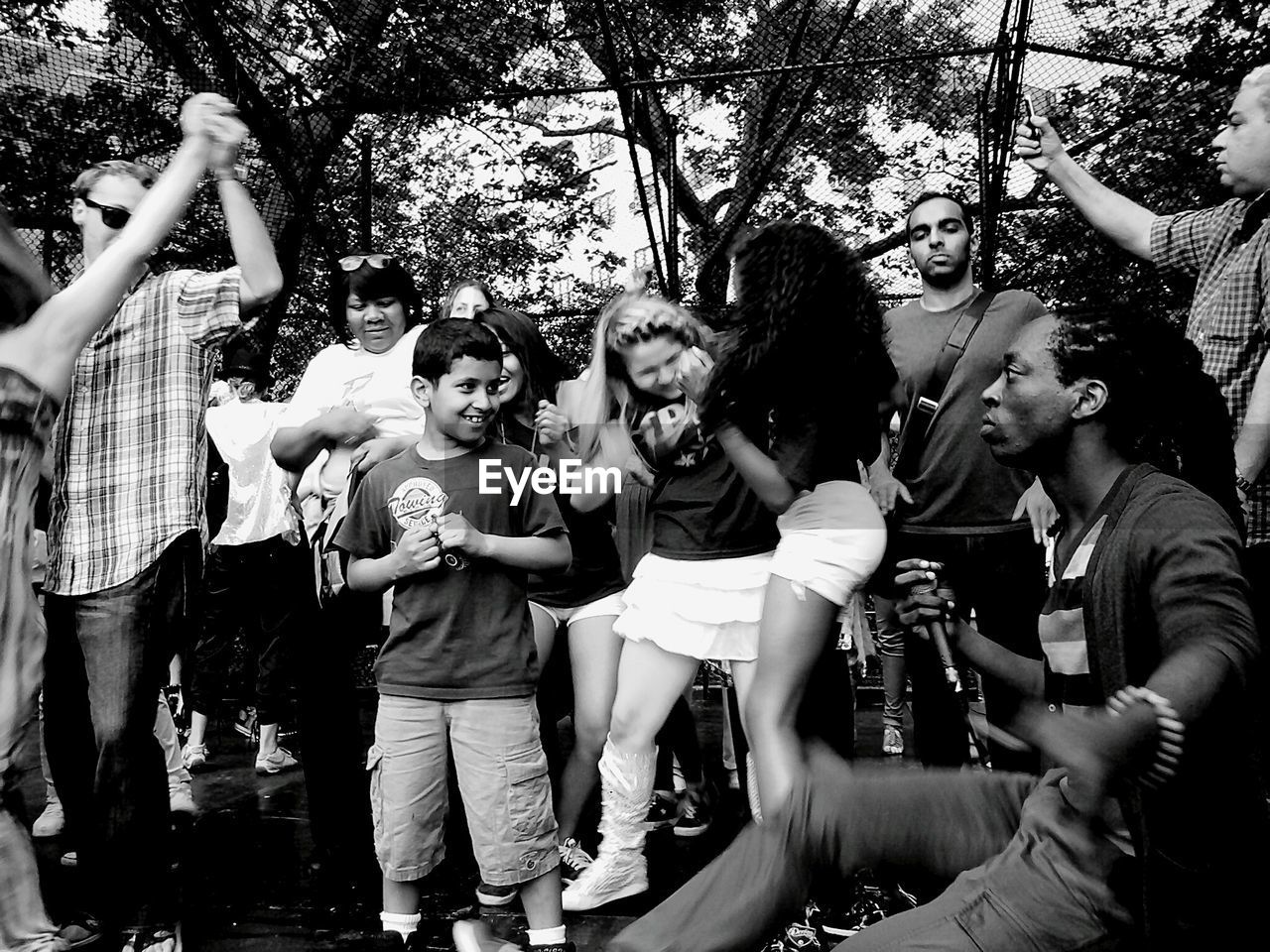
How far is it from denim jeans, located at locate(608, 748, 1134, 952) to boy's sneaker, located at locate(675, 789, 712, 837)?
2.27 meters

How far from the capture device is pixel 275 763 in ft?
16.5

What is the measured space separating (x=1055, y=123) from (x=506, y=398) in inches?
166

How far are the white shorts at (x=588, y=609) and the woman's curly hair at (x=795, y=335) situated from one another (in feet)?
2.88

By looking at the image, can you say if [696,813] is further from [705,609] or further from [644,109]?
[644,109]

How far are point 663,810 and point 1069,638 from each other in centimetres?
273

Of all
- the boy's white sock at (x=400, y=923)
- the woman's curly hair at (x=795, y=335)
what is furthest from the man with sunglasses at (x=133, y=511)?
the woman's curly hair at (x=795, y=335)

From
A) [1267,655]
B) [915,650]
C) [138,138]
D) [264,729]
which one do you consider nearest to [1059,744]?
[1267,655]

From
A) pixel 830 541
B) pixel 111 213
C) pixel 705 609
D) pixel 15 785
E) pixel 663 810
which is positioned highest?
pixel 111 213

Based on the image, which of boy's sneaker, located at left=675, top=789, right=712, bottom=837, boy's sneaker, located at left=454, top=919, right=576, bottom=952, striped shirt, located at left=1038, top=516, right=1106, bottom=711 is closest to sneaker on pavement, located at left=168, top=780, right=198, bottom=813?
boy's sneaker, located at left=675, top=789, right=712, bottom=837

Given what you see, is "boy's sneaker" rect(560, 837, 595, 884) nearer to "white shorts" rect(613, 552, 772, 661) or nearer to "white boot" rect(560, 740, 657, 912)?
"white boot" rect(560, 740, 657, 912)

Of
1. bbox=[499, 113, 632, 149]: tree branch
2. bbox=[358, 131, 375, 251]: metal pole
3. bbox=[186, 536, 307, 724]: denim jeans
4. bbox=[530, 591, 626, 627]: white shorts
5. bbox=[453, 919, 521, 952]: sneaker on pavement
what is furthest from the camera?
bbox=[499, 113, 632, 149]: tree branch

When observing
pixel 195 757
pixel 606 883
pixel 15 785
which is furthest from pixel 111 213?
pixel 195 757

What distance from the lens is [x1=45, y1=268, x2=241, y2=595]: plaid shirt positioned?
283 centimetres

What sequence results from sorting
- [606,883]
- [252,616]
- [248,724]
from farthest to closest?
[248,724], [252,616], [606,883]
